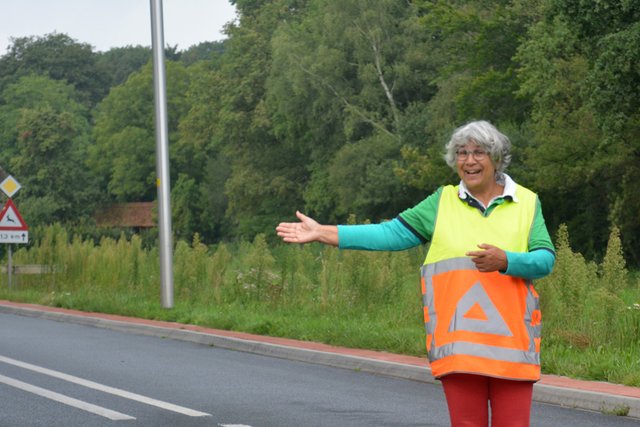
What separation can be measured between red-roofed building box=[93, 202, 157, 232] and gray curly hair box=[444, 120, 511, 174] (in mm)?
68686

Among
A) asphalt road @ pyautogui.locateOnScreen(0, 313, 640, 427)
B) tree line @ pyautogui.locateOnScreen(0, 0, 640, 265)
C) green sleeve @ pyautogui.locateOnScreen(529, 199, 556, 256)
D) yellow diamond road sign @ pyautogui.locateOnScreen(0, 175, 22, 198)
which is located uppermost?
tree line @ pyautogui.locateOnScreen(0, 0, 640, 265)

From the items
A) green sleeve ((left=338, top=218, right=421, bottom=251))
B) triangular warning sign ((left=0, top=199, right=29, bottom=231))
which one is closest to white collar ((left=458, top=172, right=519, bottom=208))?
green sleeve ((left=338, top=218, right=421, bottom=251))

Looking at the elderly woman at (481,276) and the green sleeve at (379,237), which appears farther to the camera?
the green sleeve at (379,237)

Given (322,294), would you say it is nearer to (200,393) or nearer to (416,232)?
(200,393)

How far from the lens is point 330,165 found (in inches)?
1791

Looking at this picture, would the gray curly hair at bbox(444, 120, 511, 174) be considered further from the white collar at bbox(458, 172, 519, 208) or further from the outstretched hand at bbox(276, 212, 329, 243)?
the outstretched hand at bbox(276, 212, 329, 243)

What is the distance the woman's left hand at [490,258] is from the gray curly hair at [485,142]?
435mm

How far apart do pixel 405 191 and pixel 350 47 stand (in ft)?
29.6

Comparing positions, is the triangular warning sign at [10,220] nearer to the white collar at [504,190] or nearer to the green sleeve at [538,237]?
the white collar at [504,190]

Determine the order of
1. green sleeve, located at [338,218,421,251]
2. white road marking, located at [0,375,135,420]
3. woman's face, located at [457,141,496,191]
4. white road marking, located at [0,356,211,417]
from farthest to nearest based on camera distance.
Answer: white road marking, located at [0,356,211,417] → white road marking, located at [0,375,135,420] → green sleeve, located at [338,218,421,251] → woman's face, located at [457,141,496,191]

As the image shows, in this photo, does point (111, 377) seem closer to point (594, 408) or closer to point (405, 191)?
point (594, 408)

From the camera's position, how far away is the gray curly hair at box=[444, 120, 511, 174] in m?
3.18

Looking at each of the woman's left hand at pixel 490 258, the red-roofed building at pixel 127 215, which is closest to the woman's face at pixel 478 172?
the woman's left hand at pixel 490 258

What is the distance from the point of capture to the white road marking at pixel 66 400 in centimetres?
656
